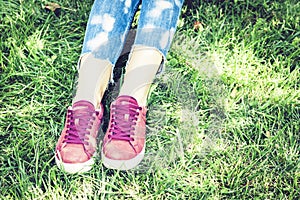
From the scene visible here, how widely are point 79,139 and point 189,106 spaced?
0.50m

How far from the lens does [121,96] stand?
6.35ft

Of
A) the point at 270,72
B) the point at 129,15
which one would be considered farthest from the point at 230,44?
the point at 129,15

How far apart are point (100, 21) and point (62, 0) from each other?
0.55m

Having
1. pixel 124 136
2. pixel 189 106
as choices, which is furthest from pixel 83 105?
pixel 189 106

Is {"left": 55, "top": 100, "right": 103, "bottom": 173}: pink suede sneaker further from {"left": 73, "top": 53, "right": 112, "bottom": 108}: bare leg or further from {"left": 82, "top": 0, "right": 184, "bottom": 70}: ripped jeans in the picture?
{"left": 82, "top": 0, "right": 184, "bottom": 70}: ripped jeans

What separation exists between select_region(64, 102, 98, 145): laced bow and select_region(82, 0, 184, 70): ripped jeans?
0.21 m

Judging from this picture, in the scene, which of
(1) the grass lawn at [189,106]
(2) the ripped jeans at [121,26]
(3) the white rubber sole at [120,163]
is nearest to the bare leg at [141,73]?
(2) the ripped jeans at [121,26]

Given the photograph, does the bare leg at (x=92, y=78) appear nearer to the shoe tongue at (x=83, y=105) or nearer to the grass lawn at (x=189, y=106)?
the shoe tongue at (x=83, y=105)

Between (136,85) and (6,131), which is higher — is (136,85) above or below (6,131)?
above

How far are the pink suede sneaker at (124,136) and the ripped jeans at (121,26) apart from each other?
0.63 feet

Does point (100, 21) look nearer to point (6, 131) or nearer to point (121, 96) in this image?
point (121, 96)

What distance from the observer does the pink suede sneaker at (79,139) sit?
1.84 meters

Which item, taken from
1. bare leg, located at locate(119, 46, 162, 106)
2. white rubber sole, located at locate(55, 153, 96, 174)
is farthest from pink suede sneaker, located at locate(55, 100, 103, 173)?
bare leg, located at locate(119, 46, 162, 106)

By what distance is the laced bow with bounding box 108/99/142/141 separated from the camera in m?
1.88
